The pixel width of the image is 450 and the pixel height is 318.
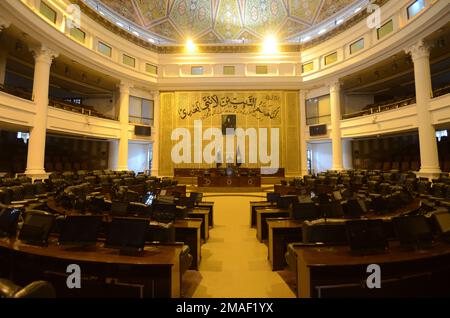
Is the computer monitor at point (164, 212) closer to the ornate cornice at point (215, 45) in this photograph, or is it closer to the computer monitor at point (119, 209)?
the computer monitor at point (119, 209)

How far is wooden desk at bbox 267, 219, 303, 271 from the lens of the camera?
11.4 feet

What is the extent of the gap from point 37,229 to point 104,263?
1.10 metres

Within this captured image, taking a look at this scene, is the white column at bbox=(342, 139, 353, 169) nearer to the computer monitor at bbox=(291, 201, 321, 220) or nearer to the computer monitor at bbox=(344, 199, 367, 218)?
the computer monitor at bbox=(344, 199, 367, 218)

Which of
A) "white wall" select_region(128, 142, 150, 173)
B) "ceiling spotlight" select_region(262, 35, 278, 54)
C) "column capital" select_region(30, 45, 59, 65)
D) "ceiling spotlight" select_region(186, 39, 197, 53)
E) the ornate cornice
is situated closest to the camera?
"column capital" select_region(30, 45, 59, 65)

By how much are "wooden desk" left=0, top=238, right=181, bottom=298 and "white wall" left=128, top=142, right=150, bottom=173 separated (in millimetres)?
15187

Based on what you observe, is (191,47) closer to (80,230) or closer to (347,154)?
(347,154)

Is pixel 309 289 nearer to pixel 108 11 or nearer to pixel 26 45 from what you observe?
pixel 26 45

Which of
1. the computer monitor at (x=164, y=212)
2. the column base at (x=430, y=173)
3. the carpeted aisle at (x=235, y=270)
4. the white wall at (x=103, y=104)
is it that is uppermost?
the white wall at (x=103, y=104)

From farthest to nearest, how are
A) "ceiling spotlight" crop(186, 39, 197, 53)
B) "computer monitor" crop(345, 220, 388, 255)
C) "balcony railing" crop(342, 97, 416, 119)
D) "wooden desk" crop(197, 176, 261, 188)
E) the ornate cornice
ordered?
"ceiling spotlight" crop(186, 39, 197, 53) < the ornate cornice < "wooden desk" crop(197, 176, 261, 188) < "balcony railing" crop(342, 97, 416, 119) < "computer monitor" crop(345, 220, 388, 255)

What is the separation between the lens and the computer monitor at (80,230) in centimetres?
263

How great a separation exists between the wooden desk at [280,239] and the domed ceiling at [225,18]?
17051 mm

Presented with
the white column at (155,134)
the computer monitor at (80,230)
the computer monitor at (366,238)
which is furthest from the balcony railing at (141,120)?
the computer monitor at (366,238)

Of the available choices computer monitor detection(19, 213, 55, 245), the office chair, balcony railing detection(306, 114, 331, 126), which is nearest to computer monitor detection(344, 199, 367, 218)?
the office chair

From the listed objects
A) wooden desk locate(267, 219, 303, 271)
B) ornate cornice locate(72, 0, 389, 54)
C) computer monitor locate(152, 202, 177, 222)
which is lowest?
wooden desk locate(267, 219, 303, 271)
